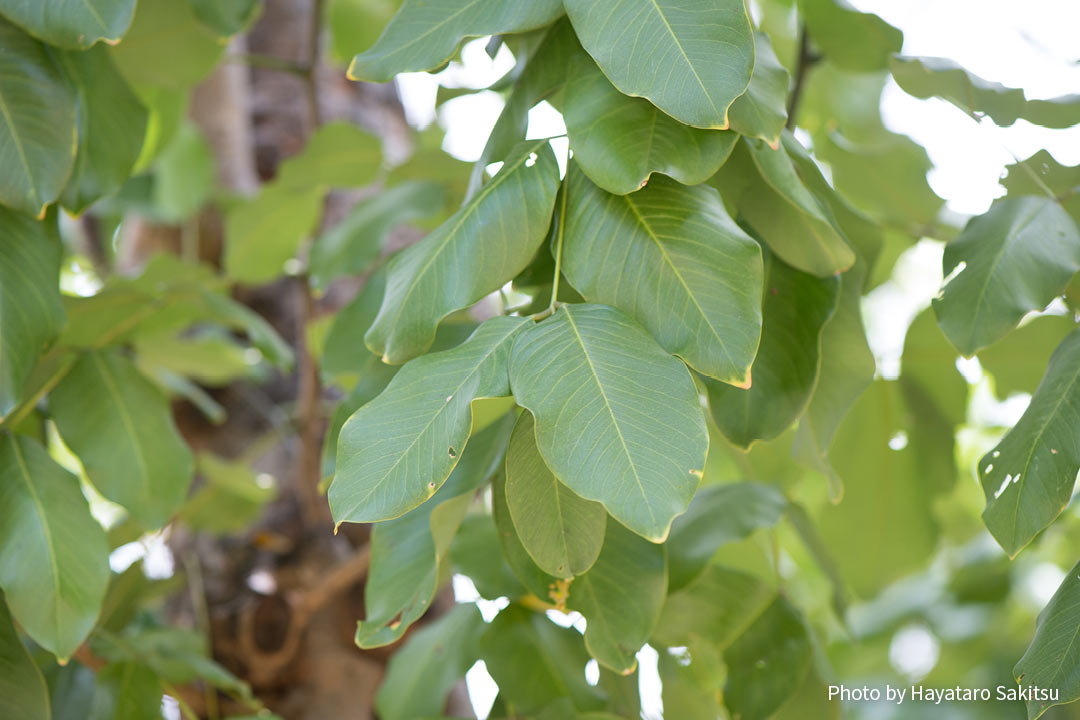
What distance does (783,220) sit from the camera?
59 cm

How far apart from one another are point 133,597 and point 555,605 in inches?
23.9

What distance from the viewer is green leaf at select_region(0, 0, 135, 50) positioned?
0.63 meters

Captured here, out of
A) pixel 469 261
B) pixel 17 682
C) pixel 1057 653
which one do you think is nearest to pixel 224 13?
pixel 469 261

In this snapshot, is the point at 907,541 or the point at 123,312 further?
the point at 907,541

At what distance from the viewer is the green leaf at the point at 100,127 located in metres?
0.72

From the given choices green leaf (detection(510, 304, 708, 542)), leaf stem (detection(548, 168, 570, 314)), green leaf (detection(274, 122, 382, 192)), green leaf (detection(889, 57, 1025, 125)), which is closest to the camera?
green leaf (detection(510, 304, 708, 542))

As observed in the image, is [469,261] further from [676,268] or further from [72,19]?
[72,19]

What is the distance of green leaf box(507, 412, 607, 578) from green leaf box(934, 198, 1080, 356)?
27cm

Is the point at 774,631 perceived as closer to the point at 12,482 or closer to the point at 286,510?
the point at 12,482

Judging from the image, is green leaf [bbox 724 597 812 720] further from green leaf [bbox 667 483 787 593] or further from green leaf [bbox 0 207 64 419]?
green leaf [bbox 0 207 64 419]

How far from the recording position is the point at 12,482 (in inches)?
26.5

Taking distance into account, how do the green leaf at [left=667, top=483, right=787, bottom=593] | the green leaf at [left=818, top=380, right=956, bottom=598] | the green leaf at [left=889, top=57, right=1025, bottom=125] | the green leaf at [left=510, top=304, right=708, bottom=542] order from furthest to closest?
the green leaf at [left=818, top=380, right=956, bottom=598], the green leaf at [left=667, top=483, right=787, bottom=593], the green leaf at [left=889, top=57, right=1025, bottom=125], the green leaf at [left=510, top=304, right=708, bottom=542]

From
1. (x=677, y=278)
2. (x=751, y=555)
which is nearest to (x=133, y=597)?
(x=751, y=555)

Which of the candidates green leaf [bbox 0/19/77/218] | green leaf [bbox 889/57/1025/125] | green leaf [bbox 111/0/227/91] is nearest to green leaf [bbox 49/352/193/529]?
green leaf [bbox 0/19/77/218]
